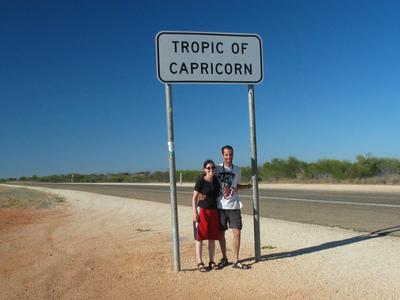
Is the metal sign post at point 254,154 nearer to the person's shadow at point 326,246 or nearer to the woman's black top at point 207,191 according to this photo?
the person's shadow at point 326,246

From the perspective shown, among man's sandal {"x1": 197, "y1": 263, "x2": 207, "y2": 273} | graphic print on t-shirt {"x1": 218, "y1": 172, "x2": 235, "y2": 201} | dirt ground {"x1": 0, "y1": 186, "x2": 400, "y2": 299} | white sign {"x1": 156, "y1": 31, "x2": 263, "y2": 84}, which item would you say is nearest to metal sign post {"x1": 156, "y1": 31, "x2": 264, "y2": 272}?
white sign {"x1": 156, "y1": 31, "x2": 263, "y2": 84}

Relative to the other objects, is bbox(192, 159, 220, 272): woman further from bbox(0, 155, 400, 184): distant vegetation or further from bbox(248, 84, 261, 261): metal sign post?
bbox(0, 155, 400, 184): distant vegetation

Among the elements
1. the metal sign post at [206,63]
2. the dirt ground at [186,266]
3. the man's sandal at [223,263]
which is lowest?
the dirt ground at [186,266]

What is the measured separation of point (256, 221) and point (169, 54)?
2687 mm

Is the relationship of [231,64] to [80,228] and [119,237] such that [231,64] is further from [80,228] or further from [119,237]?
[80,228]

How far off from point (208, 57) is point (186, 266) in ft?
9.82

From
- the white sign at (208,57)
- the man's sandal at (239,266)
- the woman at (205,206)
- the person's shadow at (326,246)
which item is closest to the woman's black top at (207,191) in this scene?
the woman at (205,206)

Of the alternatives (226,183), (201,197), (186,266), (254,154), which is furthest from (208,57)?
(186,266)

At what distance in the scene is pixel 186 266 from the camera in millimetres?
7344

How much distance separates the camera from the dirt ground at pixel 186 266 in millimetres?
5902

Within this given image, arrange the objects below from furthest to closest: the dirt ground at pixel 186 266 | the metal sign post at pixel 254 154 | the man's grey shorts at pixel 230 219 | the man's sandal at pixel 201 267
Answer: the metal sign post at pixel 254 154 → the man's grey shorts at pixel 230 219 → the man's sandal at pixel 201 267 → the dirt ground at pixel 186 266

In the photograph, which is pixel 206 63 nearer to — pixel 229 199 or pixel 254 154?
pixel 254 154

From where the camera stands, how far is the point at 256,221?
742 cm

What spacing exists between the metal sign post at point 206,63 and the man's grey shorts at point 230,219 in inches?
19.9
